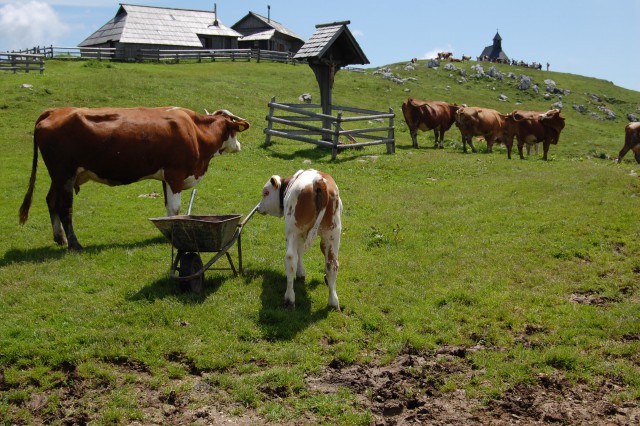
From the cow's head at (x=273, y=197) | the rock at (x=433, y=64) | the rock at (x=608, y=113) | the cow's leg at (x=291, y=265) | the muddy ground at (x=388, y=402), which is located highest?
the rock at (x=433, y=64)

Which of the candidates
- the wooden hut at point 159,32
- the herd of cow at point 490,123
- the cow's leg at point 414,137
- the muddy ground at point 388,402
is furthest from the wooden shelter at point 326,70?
the wooden hut at point 159,32

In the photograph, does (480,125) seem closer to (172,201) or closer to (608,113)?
(172,201)

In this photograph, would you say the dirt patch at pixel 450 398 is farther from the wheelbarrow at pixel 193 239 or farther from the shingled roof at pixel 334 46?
the shingled roof at pixel 334 46

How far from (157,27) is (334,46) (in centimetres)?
3719

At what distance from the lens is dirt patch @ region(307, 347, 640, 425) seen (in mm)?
5758

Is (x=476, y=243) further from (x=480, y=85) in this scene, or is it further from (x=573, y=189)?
(x=480, y=85)

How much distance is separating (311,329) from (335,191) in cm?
195

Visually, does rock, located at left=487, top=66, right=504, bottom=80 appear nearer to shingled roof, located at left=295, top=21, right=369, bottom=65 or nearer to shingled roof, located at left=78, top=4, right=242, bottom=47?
shingled roof, located at left=78, top=4, right=242, bottom=47

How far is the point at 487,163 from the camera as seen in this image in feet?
65.6

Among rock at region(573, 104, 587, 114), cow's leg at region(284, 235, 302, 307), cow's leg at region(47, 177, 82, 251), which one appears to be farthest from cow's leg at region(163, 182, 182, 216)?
rock at region(573, 104, 587, 114)

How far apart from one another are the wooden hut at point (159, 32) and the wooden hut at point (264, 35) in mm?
2143

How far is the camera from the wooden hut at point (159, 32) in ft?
164

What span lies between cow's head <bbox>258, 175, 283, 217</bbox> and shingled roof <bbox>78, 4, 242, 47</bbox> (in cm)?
4531

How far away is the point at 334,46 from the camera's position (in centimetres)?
2158
